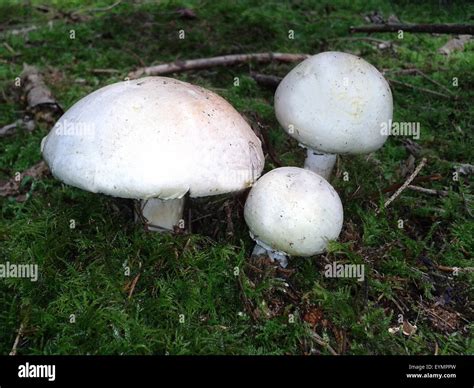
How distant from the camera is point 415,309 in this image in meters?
2.72

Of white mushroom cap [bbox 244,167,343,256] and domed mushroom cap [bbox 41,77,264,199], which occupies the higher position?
domed mushroom cap [bbox 41,77,264,199]

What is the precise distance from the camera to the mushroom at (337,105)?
2.86m

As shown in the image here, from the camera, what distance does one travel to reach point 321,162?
3420 millimetres

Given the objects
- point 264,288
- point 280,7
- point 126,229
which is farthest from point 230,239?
point 280,7

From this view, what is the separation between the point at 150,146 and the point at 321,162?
4.97ft

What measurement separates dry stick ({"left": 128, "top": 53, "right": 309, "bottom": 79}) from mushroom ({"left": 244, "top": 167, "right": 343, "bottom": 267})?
277 centimetres

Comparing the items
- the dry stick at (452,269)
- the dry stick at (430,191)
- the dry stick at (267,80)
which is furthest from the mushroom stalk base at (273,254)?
the dry stick at (267,80)

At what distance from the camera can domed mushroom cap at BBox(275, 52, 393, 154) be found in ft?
9.39

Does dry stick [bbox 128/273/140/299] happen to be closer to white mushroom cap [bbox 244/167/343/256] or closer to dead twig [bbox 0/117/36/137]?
white mushroom cap [bbox 244/167/343/256]

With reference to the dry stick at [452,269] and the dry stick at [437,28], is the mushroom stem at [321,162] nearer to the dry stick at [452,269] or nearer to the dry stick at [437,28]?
the dry stick at [452,269]

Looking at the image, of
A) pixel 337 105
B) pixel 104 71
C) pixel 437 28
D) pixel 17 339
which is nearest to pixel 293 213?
pixel 337 105

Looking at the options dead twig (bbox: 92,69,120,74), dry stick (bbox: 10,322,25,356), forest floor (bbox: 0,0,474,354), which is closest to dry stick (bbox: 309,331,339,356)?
forest floor (bbox: 0,0,474,354)

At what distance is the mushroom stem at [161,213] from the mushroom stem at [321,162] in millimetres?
1024

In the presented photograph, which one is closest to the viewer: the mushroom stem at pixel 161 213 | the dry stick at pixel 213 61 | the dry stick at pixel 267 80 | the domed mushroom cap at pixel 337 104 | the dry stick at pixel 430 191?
the domed mushroom cap at pixel 337 104
